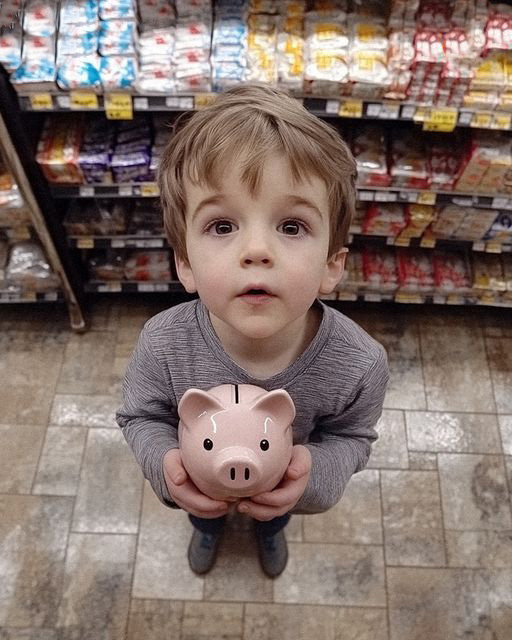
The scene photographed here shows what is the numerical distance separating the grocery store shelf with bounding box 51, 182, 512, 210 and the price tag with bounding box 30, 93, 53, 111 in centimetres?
38

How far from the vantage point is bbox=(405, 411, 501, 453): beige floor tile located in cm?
260

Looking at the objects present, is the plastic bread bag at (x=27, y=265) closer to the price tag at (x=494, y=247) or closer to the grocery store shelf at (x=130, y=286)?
the grocery store shelf at (x=130, y=286)

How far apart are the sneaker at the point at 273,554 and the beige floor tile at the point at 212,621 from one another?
169 mm

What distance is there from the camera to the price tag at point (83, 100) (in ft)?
6.45

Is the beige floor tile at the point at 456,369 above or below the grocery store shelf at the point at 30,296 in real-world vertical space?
below

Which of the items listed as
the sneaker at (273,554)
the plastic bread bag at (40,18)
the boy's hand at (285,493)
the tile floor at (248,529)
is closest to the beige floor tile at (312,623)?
the tile floor at (248,529)

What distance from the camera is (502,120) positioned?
202 cm

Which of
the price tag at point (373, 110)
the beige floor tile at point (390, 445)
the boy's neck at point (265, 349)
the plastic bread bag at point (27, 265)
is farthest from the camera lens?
the plastic bread bag at point (27, 265)

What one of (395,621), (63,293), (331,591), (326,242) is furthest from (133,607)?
(326,242)

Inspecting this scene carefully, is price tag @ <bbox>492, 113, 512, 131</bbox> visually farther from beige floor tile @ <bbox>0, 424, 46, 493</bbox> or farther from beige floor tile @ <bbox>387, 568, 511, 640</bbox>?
beige floor tile @ <bbox>0, 424, 46, 493</bbox>

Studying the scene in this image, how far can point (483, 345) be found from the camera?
2914 mm

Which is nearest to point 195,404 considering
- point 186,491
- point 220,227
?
point 186,491

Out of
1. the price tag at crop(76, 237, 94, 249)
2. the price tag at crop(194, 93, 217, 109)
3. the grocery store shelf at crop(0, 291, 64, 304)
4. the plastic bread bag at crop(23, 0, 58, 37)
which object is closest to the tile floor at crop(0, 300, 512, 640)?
the grocery store shelf at crop(0, 291, 64, 304)

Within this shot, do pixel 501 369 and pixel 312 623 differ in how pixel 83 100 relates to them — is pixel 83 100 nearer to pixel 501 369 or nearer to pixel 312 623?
pixel 312 623
